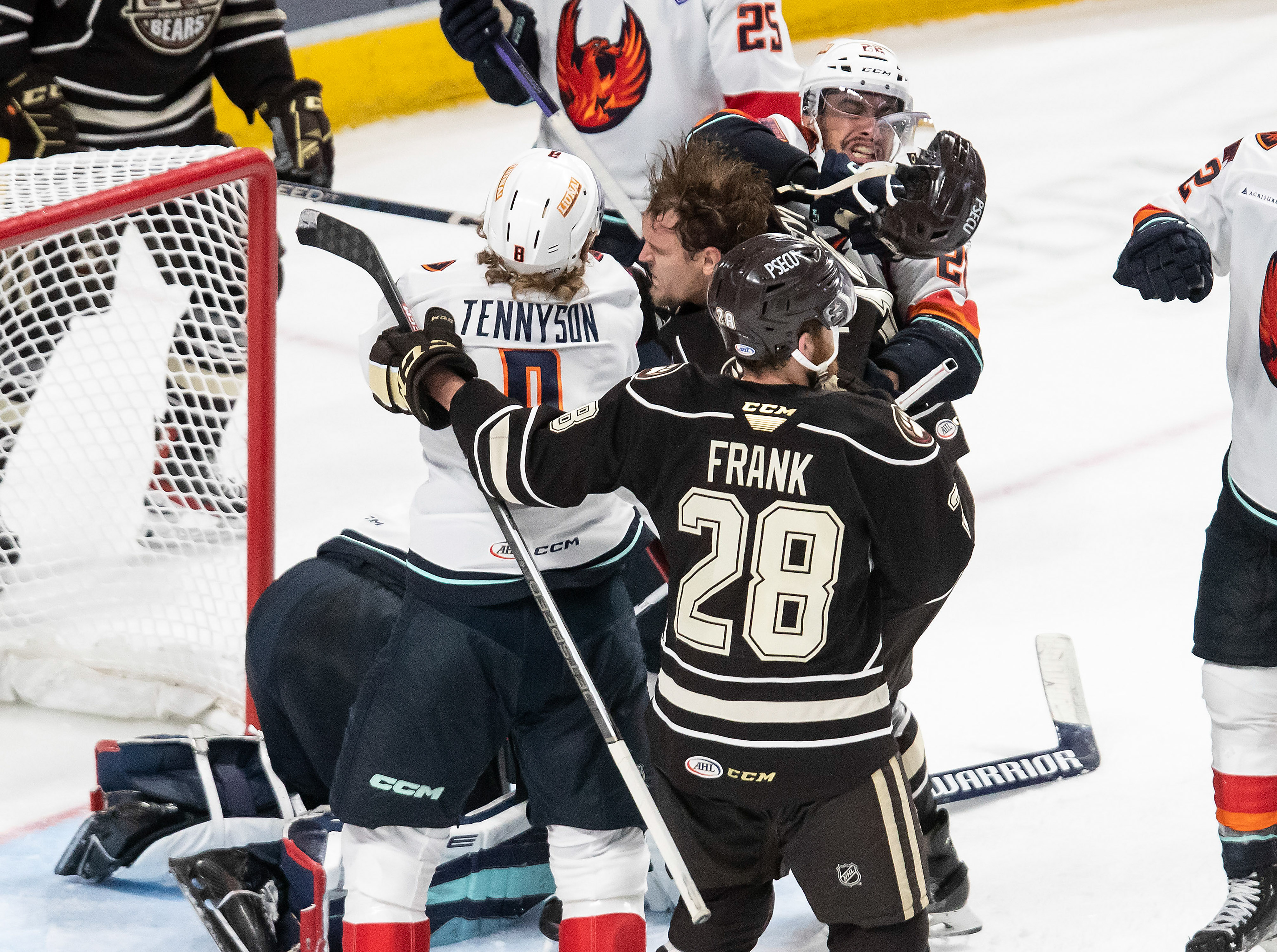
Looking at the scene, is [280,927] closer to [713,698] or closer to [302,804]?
[302,804]

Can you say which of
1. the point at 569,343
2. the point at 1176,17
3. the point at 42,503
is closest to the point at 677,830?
the point at 569,343

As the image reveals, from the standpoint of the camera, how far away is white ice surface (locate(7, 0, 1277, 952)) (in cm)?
261

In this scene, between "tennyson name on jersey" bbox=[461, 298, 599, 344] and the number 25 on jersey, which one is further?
"tennyson name on jersey" bbox=[461, 298, 599, 344]

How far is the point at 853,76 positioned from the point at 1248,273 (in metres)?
0.65

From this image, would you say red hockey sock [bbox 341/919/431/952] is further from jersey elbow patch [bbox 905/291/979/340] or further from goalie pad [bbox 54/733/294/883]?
jersey elbow patch [bbox 905/291/979/340]

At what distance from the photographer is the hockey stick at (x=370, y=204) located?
2.49m

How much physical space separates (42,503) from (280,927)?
1054mm

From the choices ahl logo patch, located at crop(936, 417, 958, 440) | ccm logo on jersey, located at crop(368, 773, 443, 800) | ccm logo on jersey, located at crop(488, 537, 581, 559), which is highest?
ccm logo on jersey, located at crop(488, 537, 581, 559)

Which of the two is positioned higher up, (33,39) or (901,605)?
(33,39)

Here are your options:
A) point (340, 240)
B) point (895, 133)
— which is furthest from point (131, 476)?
point (895, 133)

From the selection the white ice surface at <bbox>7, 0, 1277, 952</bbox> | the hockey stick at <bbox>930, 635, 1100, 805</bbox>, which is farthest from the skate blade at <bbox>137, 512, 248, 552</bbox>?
the hockey stick at <bbox>930, 635, 1100, 805</bbox>

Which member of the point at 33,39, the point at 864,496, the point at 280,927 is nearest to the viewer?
the point at 864,496

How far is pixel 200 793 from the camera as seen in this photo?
97.4 inches

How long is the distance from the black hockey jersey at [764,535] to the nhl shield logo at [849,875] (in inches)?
3.7
